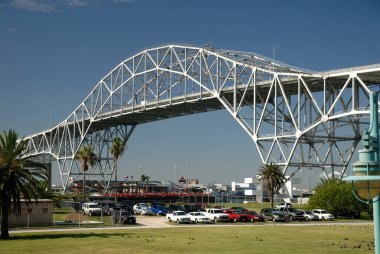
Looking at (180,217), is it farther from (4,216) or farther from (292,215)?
(4,216)

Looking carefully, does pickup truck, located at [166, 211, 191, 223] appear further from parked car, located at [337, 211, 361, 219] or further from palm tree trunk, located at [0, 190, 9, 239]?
parked car, located at [337, 211, 361, 219]

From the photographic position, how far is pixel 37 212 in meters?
58.6

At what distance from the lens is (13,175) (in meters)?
44.2

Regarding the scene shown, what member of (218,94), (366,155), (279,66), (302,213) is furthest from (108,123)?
(366,155)

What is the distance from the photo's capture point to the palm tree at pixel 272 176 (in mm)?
88750

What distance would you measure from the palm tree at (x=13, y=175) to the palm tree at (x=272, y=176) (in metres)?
47.4

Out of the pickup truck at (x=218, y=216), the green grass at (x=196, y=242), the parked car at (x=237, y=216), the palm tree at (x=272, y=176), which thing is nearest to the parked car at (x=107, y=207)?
the pickup truck at (x=218, y=216)

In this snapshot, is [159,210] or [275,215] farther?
[159,210]

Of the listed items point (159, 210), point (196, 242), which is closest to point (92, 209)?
point (159, 210)

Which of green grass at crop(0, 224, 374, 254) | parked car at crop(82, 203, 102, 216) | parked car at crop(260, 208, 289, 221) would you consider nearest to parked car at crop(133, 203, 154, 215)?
parked car at crop(82, 203, 102, 216)

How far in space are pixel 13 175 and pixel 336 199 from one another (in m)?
45.3

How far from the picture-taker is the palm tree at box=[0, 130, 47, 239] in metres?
43.8

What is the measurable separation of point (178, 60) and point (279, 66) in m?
30.7

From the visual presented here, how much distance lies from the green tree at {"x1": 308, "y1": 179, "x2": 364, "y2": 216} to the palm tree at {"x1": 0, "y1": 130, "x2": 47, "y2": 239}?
4192 centimetres
